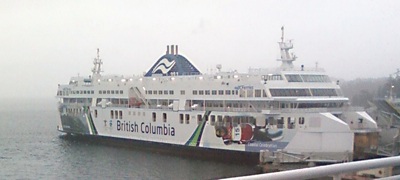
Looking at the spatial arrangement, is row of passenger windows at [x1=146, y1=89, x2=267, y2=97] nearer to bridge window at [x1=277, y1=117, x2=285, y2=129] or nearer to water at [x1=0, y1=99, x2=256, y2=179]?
bridge window at [x1=277, y1=117, x2=285, y2=129]

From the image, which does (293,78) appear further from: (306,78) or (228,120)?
(228,120)

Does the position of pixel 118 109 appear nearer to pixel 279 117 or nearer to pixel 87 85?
pixel 87 85

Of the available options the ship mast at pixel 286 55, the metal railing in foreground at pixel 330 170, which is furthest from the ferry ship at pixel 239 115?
the metal railing in foreground at pixel 330 170

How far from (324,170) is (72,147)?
52.7ft

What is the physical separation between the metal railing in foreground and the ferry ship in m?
10.3

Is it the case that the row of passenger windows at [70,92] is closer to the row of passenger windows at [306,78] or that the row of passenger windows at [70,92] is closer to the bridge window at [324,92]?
the row of passenger windows at [306,78]

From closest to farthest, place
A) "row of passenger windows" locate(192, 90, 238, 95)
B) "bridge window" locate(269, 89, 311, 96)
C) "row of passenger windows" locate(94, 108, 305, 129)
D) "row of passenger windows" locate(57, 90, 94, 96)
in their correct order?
"row of passenger windows" locate(94, 108, 305, 129), "bridge window" locate(269, 89, 311, 96), "row of passenger windows" locate(192, 90, 238, 95), "row of passenger windows" locate(57, 90, 94, 96)

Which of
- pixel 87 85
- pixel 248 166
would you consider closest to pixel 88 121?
pixel 87 85

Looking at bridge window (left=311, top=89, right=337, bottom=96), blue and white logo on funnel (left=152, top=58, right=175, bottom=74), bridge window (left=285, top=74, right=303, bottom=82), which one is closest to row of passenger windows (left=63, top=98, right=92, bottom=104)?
blue and white logo on funnel (left=152, top=58, right=175, bottom=74)

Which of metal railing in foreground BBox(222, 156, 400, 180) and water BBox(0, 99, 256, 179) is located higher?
metal railing in foreground BBox(222, 156, 400, 180)

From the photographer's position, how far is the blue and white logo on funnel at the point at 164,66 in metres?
16.7

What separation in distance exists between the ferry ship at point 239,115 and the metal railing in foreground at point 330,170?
1032cm

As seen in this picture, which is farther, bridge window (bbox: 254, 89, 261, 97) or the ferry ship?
bridge window (bbox: 254, 89, 261, 97)

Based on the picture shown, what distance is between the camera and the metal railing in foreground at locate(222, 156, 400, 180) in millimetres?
1058
